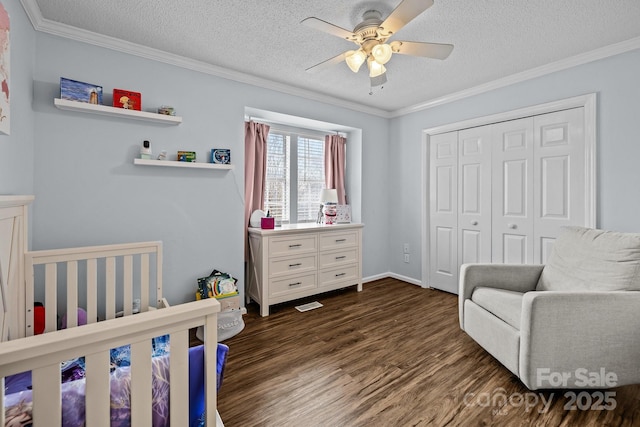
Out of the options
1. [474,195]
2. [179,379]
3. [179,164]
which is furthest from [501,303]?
[179,164]

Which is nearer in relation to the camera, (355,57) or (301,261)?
(355,57)

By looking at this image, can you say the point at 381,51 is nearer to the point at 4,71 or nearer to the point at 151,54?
the point at 151,54

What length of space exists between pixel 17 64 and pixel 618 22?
399 cm

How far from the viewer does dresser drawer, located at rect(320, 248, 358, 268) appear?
11.2 ft

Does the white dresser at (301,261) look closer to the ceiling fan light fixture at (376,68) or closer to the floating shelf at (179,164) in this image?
the floating shelf at (179,164)

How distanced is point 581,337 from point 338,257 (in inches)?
89.6

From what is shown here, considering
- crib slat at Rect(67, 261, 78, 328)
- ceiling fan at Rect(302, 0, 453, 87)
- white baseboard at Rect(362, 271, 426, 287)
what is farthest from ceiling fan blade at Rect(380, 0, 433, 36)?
white baseboard at Rect(362, 271, 426, 287)

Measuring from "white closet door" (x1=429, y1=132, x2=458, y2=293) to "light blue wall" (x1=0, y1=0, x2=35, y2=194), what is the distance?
153 inches

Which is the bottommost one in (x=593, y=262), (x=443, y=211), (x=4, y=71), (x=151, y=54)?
(x=593, y=262)

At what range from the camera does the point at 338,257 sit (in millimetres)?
3543

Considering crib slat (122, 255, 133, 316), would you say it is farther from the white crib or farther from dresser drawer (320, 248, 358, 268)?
dresser drawer (320, 248, 358, 268)

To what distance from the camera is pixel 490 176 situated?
10.8ft

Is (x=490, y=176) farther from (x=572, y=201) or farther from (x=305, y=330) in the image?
(x=305, y=330)

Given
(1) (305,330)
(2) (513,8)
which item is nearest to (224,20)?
(2) (513,8)
